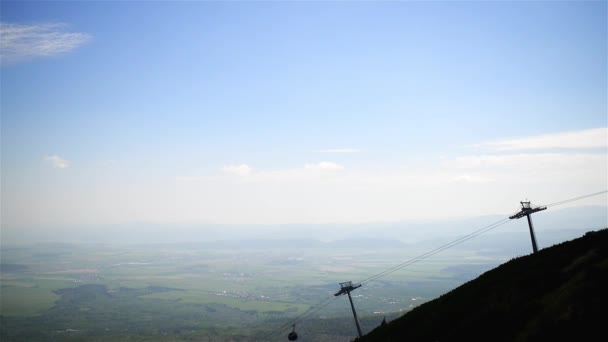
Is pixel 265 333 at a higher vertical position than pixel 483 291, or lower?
lower

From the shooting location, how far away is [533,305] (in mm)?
16969

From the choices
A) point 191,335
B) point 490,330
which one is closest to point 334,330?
point 191,335

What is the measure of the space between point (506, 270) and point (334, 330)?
5923 inches

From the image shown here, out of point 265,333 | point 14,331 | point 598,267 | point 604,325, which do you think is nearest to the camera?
point 604,325

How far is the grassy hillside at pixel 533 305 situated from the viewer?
43.8 ft

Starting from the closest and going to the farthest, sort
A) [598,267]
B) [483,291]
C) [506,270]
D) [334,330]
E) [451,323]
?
[598,267], [451,323], [483,291], [506,270], [334,330]

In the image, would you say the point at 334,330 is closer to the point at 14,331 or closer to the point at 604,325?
the point at 604,325

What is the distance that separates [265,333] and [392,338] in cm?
17114

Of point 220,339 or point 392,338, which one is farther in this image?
point 220,339

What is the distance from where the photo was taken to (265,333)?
586 feet

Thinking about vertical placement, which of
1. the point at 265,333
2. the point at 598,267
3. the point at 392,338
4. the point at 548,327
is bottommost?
the point at 265,333

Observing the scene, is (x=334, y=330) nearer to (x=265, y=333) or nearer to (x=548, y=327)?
(x=265, y=333)

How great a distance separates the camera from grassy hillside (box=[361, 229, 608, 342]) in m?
13.4

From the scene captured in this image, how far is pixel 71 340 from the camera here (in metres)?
172
